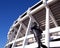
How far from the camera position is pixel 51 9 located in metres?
15.8

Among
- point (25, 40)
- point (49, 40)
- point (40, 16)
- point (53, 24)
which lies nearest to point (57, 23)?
point (53, 24)

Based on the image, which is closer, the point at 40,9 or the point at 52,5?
the point at 52,5

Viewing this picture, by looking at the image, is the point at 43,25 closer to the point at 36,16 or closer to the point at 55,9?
the point at 36,16

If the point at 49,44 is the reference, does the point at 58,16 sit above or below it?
above

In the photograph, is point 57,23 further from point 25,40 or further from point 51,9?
point 25,40

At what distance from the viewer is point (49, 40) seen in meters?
11.8

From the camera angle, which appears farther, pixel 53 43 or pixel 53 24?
pixel 53 24

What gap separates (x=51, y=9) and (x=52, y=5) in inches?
25.1

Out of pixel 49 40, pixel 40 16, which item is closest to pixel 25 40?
pixel 40 16

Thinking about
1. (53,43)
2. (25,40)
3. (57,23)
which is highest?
(57,23)

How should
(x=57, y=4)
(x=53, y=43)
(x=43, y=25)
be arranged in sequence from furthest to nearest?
(x=43, y=25) → (x=57, y=4) → (x=53, y=43)

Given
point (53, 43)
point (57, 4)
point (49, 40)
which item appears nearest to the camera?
point (53, 43)

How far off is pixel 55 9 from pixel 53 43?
569cm

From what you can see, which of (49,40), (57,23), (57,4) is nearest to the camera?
(49,40)
